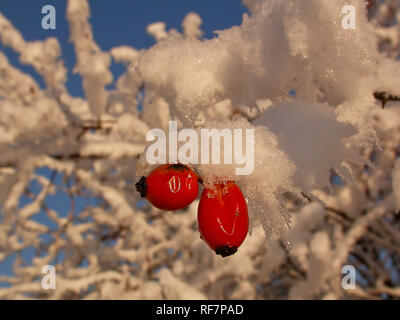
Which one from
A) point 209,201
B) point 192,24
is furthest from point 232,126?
point 192,24

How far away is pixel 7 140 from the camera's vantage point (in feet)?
8.55

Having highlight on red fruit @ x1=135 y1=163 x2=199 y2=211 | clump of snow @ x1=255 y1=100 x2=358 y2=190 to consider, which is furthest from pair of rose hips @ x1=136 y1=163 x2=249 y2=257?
clump of snow @ x1=255 y1=100 x2=358 y2=190

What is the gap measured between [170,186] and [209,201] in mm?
95

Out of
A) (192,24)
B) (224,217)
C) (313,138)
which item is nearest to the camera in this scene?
(224,217)

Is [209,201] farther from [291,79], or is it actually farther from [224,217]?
[291,79]

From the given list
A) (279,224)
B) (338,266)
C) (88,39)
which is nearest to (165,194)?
(279,224)

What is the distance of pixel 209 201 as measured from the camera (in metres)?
0.80

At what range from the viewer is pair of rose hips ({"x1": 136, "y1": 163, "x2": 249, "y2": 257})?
776 mm

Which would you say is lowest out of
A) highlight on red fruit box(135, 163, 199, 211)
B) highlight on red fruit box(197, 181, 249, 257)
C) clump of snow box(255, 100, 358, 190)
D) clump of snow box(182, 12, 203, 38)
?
highlight on red fruit box(197, 181, 249, 257)

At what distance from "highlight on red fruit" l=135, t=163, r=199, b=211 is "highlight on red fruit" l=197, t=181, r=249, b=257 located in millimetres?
43

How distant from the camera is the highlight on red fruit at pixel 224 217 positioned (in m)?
0.77

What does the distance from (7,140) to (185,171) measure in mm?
2272

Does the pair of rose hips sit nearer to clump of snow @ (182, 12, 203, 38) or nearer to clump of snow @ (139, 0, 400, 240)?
clump of snow @ (139, 0, 400, 240)

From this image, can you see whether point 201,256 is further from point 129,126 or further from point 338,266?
point 129,126
